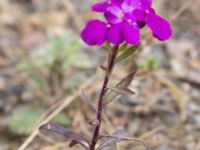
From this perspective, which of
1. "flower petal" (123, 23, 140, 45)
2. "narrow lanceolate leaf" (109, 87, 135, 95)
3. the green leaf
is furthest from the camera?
the green leaf

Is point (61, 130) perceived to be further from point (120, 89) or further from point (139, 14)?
point (139, 14)

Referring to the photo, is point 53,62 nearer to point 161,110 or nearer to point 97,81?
point 97,81

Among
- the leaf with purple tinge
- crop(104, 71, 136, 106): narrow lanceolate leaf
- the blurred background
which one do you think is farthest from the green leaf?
crop(104, 71, 136, 106): narrow lanceolate leaf

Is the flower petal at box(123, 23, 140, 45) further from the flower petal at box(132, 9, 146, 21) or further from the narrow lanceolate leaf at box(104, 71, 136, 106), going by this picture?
the narrow lanceolate leaf at box(104, 71, 136, 106)

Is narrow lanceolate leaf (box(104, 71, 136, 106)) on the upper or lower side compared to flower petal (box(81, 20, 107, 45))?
lower

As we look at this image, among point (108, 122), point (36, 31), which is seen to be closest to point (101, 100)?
point (108, 122)

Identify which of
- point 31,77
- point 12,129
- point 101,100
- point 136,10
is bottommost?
point 12,129
